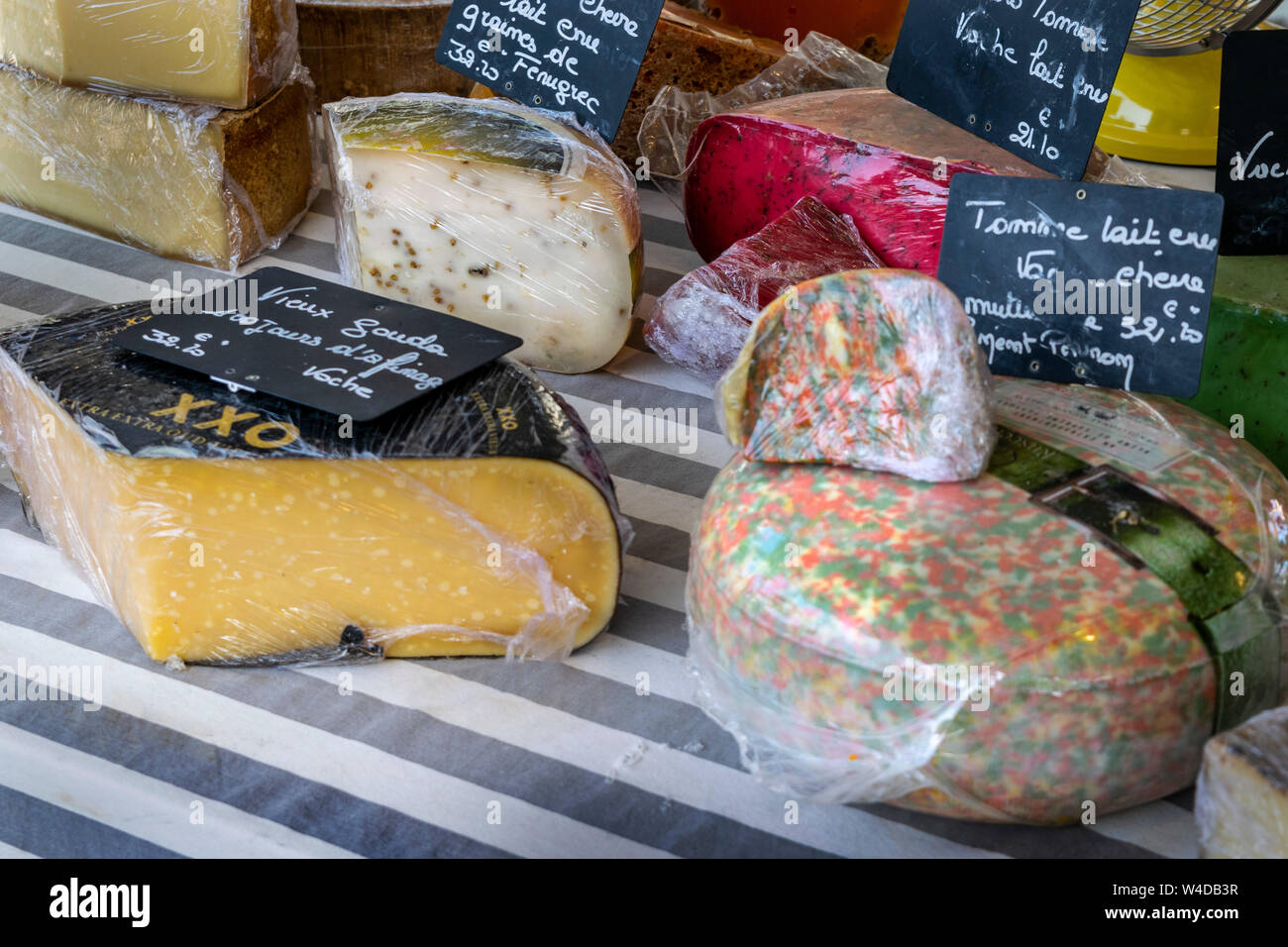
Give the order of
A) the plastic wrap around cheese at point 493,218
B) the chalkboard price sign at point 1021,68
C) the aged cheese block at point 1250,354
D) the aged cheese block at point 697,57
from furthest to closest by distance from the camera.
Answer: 1. the aged cheese block at point 697,57
2. the plastic wrap around cheese at point 493,218
3. the chalkboard price sign at point 1021,68
4. the aged cheese block at point 1250,354

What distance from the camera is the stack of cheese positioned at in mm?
1803

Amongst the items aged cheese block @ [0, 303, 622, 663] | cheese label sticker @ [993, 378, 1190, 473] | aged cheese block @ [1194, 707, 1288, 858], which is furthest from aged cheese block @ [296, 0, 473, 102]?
aged cheese block @ [1194, 707, 1288, 858]

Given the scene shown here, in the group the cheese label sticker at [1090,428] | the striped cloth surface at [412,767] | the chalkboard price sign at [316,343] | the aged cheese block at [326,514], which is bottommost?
the striped cloth surface at [412,767]

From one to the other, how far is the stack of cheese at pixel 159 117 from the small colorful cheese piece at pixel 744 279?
0.68 meters

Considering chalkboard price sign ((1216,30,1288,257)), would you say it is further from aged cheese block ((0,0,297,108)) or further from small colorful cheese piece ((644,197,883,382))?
aged cheese block ((0,0,297,108))

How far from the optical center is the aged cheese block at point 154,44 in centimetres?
178

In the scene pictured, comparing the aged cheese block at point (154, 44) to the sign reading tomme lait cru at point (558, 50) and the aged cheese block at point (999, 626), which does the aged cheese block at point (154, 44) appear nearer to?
the sign reading tomme lait cru at point (558, 50)

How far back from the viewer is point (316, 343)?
1.30 m

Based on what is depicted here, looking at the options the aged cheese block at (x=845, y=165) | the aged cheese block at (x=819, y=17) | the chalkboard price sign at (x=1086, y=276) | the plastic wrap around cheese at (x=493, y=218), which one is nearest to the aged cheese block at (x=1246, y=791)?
the chalkboard price sign at (x=1086, y=276)

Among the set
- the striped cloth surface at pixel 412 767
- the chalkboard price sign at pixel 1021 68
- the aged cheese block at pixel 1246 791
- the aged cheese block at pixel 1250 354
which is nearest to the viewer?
the aged cheese block at pixel 1246 791

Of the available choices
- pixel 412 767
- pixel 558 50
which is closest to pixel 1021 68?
pixel 558 50

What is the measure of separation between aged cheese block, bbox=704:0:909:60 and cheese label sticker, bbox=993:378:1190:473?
1.17 metres

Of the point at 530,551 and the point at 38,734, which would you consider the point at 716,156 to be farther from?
the point at 38,734

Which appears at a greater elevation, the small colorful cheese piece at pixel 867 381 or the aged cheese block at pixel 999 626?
the small colorful cheese piece at pixel 867 381
